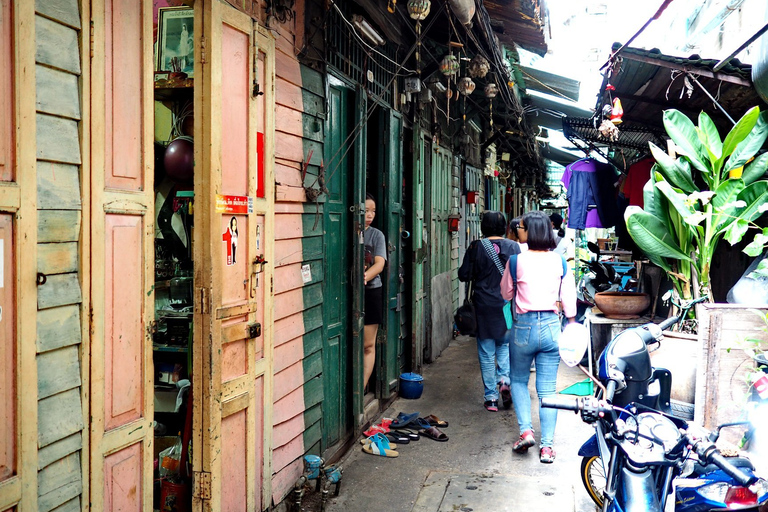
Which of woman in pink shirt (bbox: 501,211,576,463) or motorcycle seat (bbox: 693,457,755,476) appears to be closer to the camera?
motorcycle seat (bbox: 693,457,755,476)

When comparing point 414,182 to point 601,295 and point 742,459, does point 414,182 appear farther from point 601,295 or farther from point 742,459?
point 742,459

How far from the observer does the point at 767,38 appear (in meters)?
4.38

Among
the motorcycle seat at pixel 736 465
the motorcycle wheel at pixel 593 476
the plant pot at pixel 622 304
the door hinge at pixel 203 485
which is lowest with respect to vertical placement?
the motorcycle wheel at pixel 593 476

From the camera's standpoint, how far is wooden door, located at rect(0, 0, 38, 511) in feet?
6.81

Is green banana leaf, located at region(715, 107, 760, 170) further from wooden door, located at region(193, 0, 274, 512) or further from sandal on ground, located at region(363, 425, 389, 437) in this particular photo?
sandal on ground, located at region(363, 425, 389, 437)

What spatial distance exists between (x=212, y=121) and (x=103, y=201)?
2.90ft

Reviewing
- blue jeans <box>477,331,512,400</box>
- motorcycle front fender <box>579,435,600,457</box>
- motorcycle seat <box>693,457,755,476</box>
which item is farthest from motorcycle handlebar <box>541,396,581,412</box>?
blue jeans <box>477,331,512,400</box>

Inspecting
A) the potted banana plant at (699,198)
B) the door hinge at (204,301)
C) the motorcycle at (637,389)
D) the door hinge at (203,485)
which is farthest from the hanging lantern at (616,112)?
the door hinge at (203,485)

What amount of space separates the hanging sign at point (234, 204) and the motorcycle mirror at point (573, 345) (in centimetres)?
179

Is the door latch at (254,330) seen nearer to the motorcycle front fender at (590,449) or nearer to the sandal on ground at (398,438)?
the motorcycle front fender at (590,449)

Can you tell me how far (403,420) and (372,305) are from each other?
115 centimetres

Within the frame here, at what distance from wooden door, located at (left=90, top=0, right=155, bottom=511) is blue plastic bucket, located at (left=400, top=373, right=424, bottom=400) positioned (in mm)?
4614

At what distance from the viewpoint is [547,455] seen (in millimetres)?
5332

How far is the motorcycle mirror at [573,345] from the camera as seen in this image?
2.81 metres
